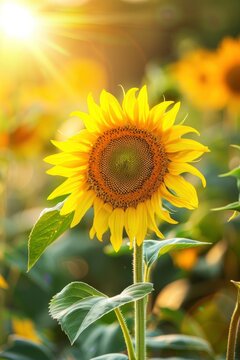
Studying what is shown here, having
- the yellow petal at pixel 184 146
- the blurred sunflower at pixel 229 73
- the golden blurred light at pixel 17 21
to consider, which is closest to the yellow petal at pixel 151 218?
the yellow petal at pixel 184 146

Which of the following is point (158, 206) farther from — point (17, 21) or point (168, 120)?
point (17, 21)

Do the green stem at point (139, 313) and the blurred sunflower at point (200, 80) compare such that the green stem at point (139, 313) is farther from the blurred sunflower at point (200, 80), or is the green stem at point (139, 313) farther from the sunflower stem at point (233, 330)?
the blurred sunflower at point (200, 80)

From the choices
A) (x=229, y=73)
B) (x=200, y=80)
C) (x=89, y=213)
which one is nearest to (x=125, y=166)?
(x=89, y=213)

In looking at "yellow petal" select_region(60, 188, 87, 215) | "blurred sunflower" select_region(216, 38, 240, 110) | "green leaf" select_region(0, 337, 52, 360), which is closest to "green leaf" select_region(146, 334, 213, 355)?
"green leaf" select_region(0, 337, 52, 360)

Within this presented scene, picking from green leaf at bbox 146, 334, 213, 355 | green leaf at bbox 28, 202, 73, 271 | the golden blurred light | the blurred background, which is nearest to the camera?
green leaf at bbox 28, 202, 73, 271

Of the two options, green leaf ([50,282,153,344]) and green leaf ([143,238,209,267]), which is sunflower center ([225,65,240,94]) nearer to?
green leaf ([143,238,209,267])

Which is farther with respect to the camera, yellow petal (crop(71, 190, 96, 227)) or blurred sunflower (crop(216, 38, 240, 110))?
blurred sunflower (crop(216, 38, 240, 110))

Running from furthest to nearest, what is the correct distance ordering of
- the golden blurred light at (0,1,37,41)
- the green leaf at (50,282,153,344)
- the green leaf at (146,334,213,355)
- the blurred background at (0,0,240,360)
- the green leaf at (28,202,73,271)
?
the golden blurred light at (0,1,37,41) < the blurred background at (0,0,240,360) < the green leaf at (146,334,213,355) < the green leaf at (28,202,73,271) < the green leaf at (50,282,153,344)

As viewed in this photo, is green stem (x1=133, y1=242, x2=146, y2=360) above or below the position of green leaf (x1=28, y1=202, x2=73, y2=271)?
below
